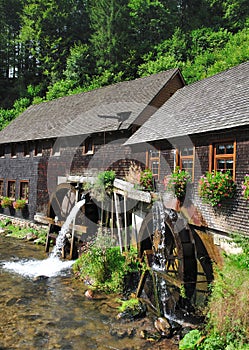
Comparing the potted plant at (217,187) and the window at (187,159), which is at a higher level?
the window at (187,159)

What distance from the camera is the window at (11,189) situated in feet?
69.2

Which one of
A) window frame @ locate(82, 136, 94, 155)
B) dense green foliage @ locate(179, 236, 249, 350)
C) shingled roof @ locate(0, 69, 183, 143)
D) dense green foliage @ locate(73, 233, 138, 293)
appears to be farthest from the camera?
window frame @ locate(82, 136, 94, 155)

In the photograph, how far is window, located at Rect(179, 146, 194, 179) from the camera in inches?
402

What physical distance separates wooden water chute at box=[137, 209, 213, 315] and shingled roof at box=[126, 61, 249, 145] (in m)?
2.67

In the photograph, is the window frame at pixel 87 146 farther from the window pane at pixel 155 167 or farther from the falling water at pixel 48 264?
the window pane at pixel 155 167

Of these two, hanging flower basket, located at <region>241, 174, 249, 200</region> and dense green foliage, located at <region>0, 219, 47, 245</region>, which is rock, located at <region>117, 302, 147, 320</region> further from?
dense green foliage, located at <region>0, 219, 47, 245</region>

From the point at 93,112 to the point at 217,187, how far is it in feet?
34.3

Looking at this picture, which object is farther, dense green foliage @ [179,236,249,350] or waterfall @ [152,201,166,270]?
waterfall @ [152,201,166,270]

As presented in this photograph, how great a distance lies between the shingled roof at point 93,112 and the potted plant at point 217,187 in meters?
5.79

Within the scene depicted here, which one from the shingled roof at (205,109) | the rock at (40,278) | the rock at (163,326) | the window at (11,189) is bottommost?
the rock at (40,278)

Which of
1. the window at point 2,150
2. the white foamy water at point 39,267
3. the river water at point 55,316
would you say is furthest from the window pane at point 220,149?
the window at point 2,150

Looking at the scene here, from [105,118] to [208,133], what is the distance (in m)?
7.20

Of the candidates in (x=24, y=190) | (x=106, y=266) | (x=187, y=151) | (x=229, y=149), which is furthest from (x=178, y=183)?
(x=24, y=190)

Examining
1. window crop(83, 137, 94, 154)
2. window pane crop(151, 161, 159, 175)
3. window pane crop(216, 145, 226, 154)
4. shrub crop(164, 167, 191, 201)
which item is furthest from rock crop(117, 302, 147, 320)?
window crop(83, 137, 94, 154)
